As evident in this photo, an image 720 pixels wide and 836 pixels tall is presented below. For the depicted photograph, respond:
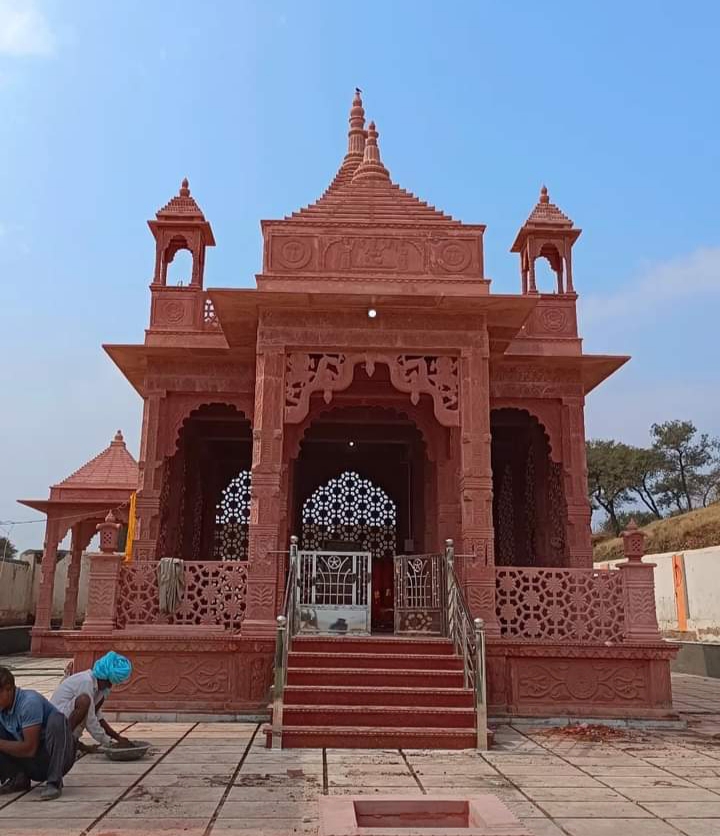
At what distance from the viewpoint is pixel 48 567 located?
Answer: 15.8 metres

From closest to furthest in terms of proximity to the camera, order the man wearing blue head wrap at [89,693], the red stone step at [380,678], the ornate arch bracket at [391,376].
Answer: the man wearing blue head wrap at [89,693] < the red stone step at [380,678] < the ornate arch bracket at [391,376]

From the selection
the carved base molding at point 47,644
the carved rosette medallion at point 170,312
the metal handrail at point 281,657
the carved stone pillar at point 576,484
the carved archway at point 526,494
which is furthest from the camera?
the carved base molding at point 47,644

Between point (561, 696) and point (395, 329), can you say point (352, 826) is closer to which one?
point (561, 696)

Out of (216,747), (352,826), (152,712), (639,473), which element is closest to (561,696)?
(216,747)

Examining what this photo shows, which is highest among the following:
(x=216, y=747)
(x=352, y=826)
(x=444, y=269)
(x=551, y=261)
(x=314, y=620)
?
(x=551, y=261)

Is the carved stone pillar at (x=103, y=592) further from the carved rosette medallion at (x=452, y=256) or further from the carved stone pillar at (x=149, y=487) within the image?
the carved rosette medallion at (x=452, y=256)

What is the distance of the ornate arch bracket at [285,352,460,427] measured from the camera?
8.46 metres

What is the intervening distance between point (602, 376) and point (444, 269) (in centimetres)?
304

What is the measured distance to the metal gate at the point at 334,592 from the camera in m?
Result: 8.24

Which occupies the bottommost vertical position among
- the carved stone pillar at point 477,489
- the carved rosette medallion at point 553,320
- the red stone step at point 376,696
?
the red stone step at point 376,696

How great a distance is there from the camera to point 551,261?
447 inches

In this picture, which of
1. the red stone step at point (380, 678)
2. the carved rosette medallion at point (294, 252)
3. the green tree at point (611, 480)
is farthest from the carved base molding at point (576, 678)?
the green tree at point (611, 480)

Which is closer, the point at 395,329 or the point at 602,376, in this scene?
the point at 395,329

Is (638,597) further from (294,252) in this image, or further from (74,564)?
(74,564)
